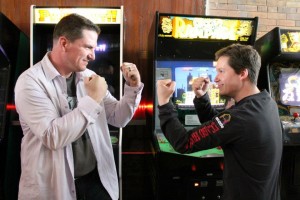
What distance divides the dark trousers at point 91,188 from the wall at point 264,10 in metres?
2.48

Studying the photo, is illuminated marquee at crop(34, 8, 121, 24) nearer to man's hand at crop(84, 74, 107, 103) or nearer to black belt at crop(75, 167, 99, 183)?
man's hand at crop(84, 74, 107, 103)

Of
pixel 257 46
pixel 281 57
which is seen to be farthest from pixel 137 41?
pixel 281 57

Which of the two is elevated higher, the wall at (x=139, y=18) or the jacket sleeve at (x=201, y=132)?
the wall at (x=139, y=18)

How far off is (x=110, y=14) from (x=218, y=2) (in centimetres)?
160

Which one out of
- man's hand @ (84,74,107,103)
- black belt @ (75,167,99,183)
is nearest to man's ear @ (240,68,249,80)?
man's hand @ (84,74,107,103)

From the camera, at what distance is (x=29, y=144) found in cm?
135

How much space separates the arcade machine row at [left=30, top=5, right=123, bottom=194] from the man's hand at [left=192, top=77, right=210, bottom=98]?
0.79 metres

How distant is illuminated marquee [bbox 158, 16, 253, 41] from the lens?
89.4 inches

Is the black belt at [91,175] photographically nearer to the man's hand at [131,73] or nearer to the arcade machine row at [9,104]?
the man's hand at [131,73]

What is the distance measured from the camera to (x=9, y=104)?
2.36 metres

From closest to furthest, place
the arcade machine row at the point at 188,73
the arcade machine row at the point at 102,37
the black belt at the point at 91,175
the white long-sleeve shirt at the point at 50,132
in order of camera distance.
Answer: the white long-sleeve shirt at the point at 50,132 < the black belt at the point at 91,175 < the arcade machine row at the point at 188,73 < the arcade machine row at the point at 102,37

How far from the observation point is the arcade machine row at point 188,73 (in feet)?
6.68

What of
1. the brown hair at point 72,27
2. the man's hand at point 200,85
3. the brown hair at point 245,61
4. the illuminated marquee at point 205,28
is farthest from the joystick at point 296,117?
the brown hair at point 72,27

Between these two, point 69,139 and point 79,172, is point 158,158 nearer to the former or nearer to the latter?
point 79,172
